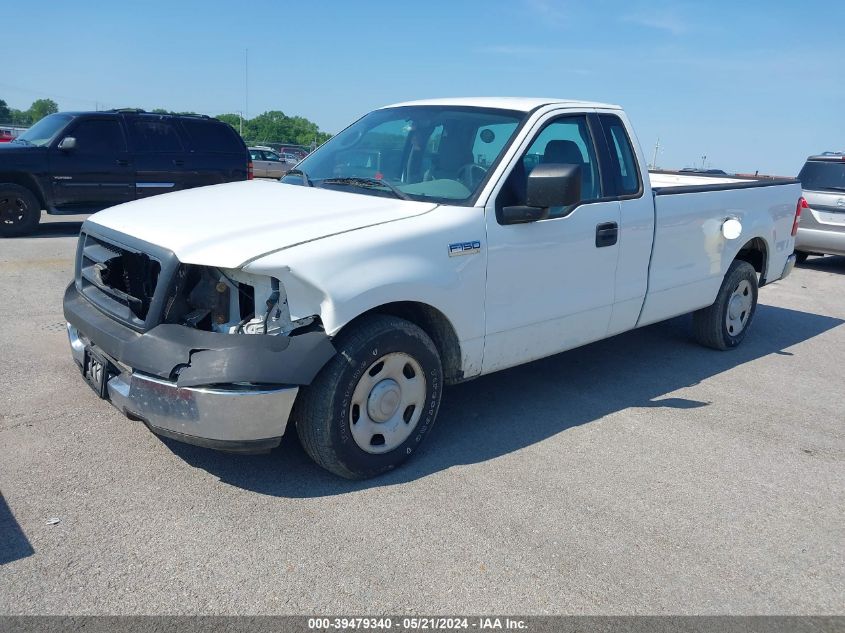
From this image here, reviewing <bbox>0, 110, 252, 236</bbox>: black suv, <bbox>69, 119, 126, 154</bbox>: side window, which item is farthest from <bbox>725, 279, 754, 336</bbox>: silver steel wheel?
<bbox>69, 119, 126, 154</bbox>: side window

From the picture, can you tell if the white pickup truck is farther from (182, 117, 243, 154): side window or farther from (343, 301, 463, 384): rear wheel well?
(182, 117, 243, 154): side window

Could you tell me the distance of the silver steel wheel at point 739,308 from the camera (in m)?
6.52

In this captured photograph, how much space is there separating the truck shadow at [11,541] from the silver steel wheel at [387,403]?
1490 millimetres

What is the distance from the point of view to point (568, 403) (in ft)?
16.6

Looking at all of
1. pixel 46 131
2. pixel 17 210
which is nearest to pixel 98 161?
pixel 46 131

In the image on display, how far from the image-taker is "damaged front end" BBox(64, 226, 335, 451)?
3311 millimetres

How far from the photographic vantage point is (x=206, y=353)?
3.33 metres

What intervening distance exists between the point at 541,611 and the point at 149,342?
2.10 metres

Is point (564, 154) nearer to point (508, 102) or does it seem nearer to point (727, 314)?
point (508, 102)

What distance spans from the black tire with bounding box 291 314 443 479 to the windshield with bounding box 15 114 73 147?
9.72m

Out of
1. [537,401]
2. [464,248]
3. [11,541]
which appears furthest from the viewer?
[537,401]

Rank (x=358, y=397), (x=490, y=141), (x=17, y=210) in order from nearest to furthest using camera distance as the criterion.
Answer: (x=358, y=397) < (x=490, y=141) < (x=17, y=210)

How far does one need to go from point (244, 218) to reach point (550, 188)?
1.63m

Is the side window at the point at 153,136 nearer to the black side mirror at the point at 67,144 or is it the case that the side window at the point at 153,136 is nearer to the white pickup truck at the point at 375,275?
the black side mirror at the point at 67,144
